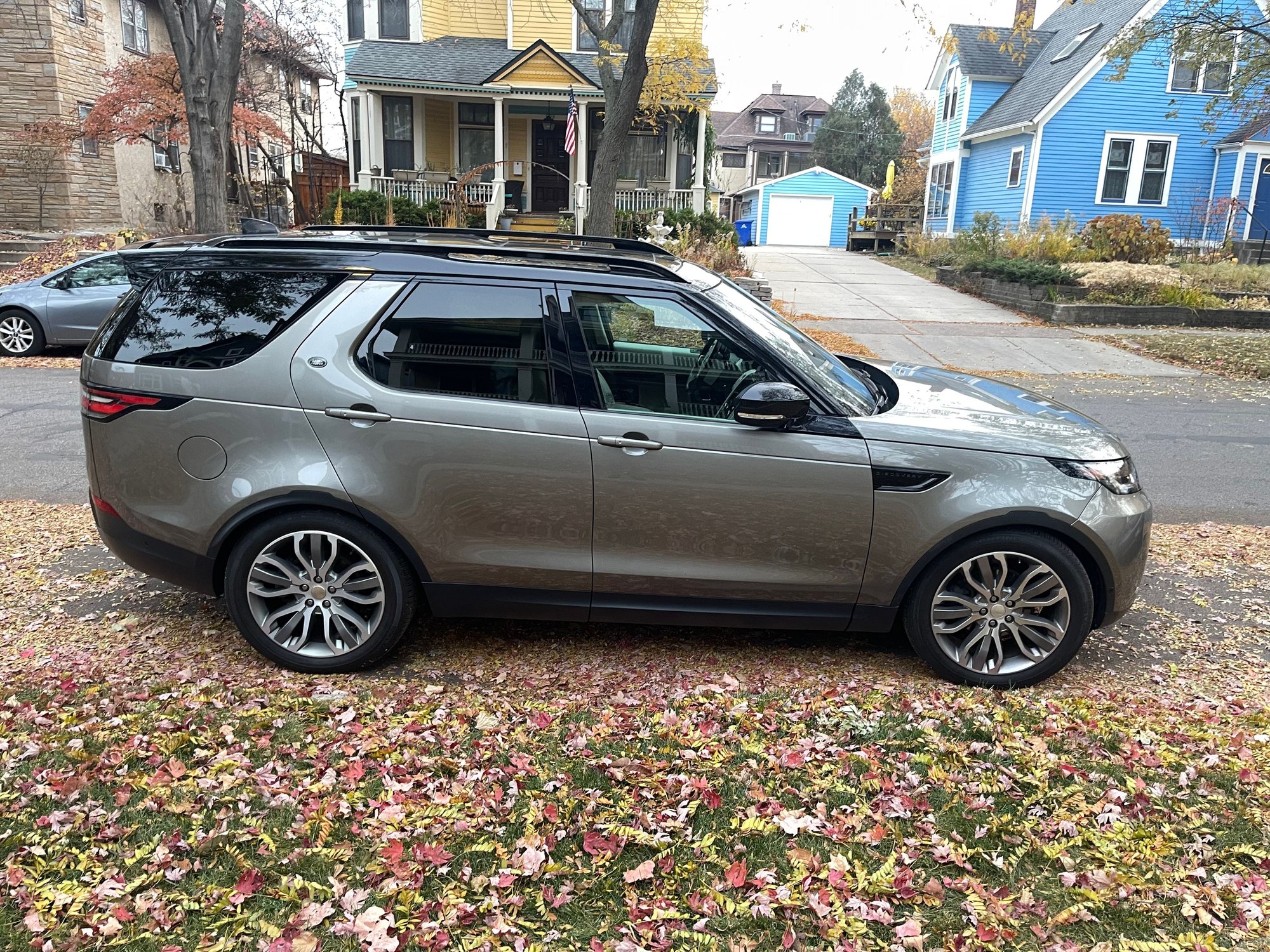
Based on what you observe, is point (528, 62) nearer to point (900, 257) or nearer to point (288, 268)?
point (900, 257)

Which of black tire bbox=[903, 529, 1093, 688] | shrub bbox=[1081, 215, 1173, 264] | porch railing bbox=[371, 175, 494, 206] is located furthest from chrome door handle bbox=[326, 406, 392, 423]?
shrub bbox=[1081, 215, 1173, 264]

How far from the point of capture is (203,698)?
12.7 ft

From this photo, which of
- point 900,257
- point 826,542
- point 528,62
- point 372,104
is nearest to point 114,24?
point 372,104

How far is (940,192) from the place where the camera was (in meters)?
36.4

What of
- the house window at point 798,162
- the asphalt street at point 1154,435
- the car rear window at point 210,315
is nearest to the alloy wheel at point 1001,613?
the car rear window at point 210,315

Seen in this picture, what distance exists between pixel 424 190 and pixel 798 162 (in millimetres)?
45065

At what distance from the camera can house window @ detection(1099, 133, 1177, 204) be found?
27.8m

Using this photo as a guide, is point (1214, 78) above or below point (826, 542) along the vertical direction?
above

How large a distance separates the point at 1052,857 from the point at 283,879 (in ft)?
7.61

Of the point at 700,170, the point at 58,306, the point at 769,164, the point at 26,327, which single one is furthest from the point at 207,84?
the point at 769,164

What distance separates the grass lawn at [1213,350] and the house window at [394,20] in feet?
65.8

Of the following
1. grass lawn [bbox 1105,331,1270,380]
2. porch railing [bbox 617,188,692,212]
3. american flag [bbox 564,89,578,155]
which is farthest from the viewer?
porch railing [bbox 617,188,692,212]

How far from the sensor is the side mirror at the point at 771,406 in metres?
3.86

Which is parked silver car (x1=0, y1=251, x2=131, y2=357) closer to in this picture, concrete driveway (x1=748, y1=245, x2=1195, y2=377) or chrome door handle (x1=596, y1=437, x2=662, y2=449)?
concrete driveway (x1=748, y1=245, x2=1195, y2=377)
